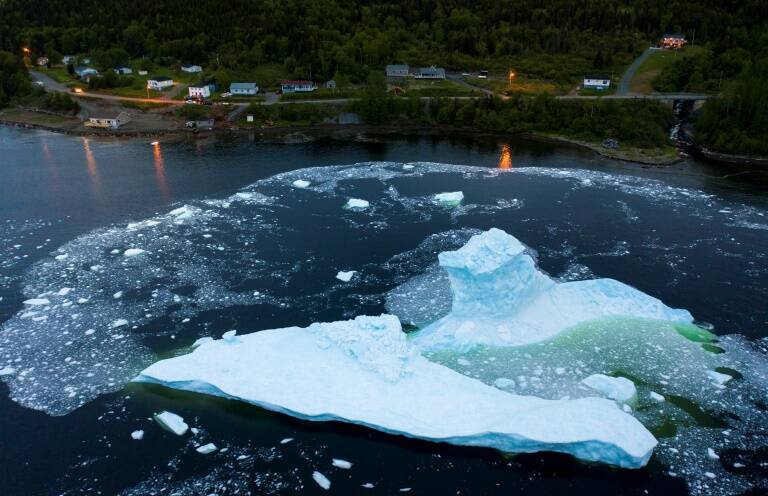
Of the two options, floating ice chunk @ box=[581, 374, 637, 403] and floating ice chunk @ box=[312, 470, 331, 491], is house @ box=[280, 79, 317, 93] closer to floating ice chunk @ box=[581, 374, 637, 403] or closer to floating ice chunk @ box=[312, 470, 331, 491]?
floating ice chunk @ box=[581, 374, 637, 403]

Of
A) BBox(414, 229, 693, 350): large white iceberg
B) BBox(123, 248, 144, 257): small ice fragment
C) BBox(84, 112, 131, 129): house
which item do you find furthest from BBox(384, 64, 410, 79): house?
BBox(414, 229, 693, 350): large white iceberg

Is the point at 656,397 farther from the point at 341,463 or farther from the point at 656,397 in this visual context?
the point at 341,463

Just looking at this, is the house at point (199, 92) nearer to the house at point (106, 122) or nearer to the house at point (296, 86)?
the house at point (296, 86)

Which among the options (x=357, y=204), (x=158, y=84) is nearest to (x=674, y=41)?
(x=357, y=204)

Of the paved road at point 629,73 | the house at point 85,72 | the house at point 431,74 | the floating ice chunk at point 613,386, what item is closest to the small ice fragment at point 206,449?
the floating ice chunk at point 613,386

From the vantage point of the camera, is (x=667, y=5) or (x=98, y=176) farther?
(x=667, y=5)

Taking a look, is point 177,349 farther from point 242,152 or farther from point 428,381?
point 242,152

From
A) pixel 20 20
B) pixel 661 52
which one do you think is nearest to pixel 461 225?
pixel 661 52
